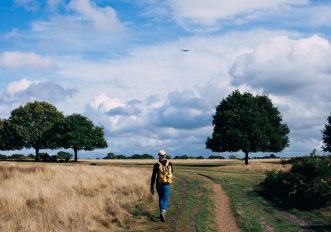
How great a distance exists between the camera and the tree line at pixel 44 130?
83625 millimetres

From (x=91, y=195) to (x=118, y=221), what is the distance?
7.03 m

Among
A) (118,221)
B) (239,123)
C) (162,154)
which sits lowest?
(118,221)

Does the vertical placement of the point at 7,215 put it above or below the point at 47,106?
below

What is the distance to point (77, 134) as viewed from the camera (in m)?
82.6

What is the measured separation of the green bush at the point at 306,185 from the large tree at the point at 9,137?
6915cm

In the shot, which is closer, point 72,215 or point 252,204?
point 72,215

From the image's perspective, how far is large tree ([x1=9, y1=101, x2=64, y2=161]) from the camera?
85938 mm

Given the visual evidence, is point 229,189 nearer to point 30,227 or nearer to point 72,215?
point 72,215

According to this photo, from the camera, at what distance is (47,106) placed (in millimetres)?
90000

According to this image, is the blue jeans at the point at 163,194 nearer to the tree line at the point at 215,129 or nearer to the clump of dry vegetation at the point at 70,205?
the clump of dry vegetation at the point at 70,205

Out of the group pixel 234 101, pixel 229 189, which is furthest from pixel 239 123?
pixel 229 189

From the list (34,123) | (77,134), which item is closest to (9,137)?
(34,123)

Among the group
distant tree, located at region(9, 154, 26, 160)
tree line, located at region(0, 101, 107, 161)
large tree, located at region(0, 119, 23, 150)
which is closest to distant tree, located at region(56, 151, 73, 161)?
tree line, located at region(0, 101, 107, 161)

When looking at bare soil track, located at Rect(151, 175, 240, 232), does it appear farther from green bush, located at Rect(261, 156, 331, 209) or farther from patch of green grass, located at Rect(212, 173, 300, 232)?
green bush, located at Rect(261, 156, 331, 209)
